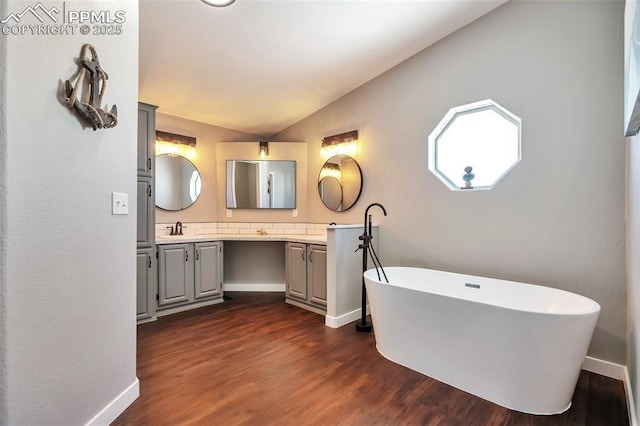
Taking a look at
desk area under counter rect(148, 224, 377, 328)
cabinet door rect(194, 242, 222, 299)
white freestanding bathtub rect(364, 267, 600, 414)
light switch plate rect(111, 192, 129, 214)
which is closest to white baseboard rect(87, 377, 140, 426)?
light switch plate rect(111, 192, 129, 214)

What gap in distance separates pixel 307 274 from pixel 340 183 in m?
1.22

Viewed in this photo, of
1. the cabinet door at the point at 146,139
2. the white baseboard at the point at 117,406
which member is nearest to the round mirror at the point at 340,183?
the cabinet door at the point at 146,139

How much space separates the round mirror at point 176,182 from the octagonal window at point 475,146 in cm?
301

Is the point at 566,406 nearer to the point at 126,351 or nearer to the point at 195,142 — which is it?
the point at 126,351

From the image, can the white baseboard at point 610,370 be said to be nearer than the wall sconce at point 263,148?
Yes

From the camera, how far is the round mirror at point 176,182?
3818mm

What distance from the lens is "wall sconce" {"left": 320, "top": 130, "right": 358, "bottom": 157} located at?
12.2 ft

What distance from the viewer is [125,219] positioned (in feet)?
5.64

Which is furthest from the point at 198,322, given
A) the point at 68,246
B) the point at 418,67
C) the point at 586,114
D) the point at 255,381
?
the point at 586,114

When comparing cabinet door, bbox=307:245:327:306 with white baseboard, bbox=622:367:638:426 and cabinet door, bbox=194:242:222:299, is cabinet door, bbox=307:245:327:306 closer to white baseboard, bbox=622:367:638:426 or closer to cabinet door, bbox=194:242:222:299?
cabinet door, bbox=194:242:222:299

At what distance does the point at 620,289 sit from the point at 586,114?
1260 millimetres

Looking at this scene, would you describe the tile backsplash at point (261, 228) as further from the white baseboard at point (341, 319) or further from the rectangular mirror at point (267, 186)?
the white baseboard at point (341, 319)

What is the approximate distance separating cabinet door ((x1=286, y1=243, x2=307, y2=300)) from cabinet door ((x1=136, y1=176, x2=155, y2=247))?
1509 millimetres

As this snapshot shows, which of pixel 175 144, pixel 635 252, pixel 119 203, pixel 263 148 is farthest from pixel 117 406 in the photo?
pixel 263 148
